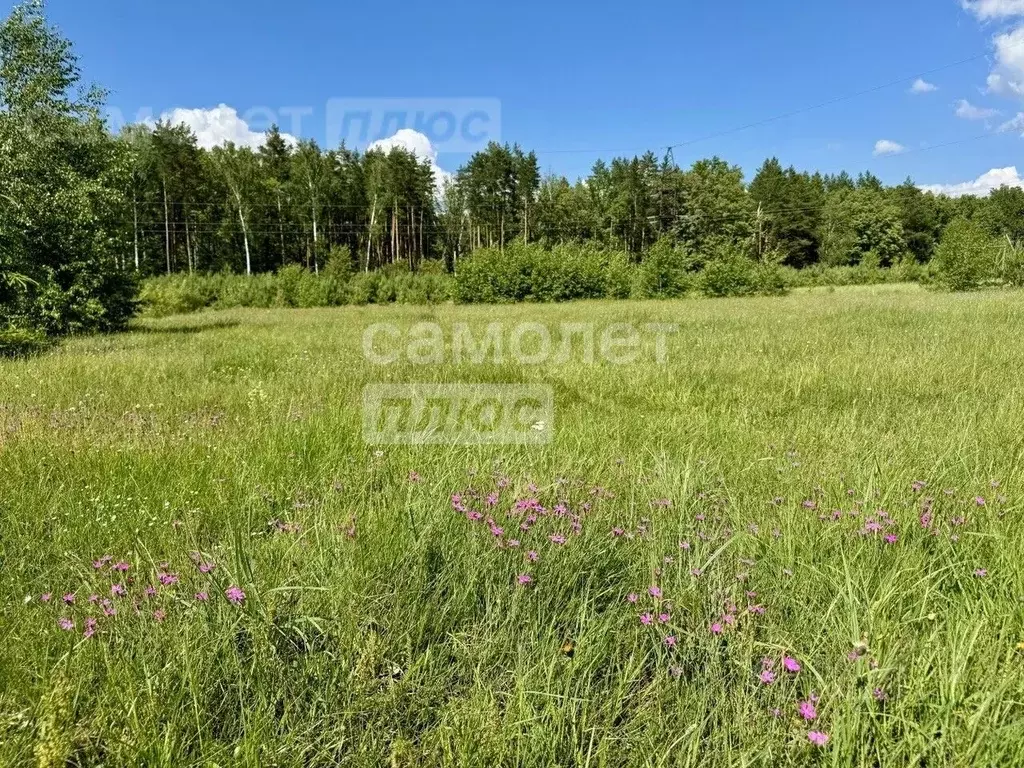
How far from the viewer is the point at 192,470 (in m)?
3.17

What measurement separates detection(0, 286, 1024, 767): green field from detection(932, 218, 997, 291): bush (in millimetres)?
34155

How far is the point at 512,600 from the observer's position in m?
1.81

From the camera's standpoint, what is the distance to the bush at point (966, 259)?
1176 inches

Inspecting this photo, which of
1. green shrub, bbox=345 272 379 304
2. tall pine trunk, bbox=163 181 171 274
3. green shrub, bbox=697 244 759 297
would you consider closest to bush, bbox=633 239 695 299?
green shrub, bbox=697 244 759 297

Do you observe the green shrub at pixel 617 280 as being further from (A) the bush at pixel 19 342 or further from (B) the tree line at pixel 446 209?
(A) the bush at pixel 19 342

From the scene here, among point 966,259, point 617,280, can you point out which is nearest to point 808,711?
point 617,280

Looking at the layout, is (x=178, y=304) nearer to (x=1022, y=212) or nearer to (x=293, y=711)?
(x=293, y=711)

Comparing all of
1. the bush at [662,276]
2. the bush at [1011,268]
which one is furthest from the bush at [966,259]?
the bush at [662,276]

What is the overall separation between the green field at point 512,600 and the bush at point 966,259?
34.2 metres

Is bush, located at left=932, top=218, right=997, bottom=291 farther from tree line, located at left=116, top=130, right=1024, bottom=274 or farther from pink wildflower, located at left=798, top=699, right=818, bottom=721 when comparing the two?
pink wildflower, located at left=798, top=699, right=818, bottom=721

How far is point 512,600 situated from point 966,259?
38.3 meters

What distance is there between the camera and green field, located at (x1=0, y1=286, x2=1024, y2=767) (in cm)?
134

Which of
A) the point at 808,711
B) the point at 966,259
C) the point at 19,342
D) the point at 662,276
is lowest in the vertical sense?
the point at 808,711

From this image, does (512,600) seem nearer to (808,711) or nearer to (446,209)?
(808,711)
